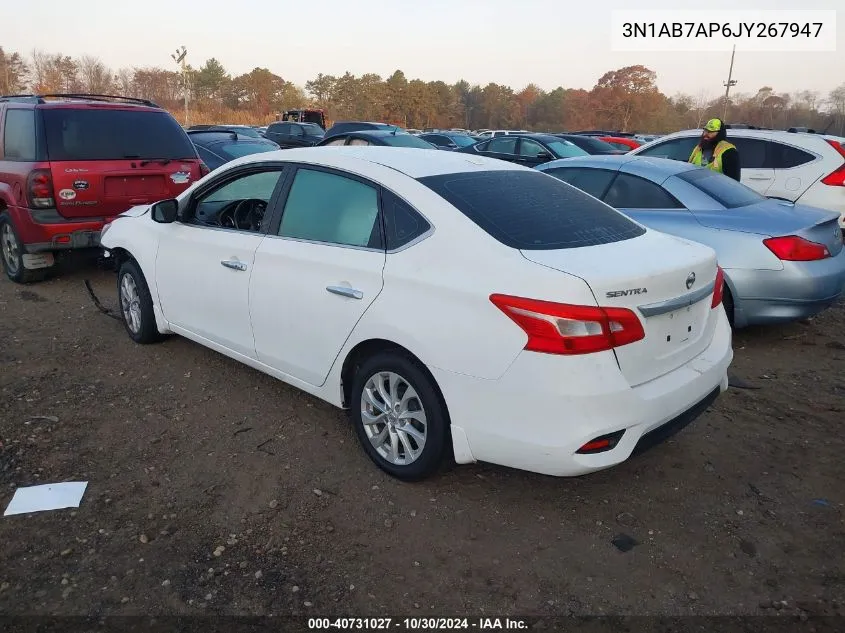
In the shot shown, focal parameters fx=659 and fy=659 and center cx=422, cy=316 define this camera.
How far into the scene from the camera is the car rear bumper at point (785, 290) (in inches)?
199

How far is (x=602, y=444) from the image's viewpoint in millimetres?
2764

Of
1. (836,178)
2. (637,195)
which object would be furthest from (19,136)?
(836,178)

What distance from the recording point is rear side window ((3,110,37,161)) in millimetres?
6438

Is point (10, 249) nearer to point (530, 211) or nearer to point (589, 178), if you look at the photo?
point (589, 178)

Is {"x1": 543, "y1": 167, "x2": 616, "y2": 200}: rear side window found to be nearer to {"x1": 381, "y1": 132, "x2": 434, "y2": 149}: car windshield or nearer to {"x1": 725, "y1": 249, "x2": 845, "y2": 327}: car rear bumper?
{"x1": 725, "y1": 249, "x2": 845, "y2": 327}: car rear bumper

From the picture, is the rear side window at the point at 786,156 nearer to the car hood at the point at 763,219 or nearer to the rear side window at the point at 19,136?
the car hood at the point at 763,219

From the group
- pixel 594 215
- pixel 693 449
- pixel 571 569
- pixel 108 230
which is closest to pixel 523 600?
pixel 571 569

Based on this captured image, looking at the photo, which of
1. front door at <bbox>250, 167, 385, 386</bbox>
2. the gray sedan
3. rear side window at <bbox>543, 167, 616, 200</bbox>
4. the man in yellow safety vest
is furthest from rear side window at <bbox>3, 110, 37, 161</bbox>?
the man in yellow safety vest

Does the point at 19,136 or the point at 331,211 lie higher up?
the point at 19,136

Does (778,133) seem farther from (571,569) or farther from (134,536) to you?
(134,536)

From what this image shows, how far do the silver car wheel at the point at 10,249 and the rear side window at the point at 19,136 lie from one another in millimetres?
768

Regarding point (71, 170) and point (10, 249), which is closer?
point (71, 170)

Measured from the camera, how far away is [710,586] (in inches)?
105

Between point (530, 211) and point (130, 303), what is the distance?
3.55 m
